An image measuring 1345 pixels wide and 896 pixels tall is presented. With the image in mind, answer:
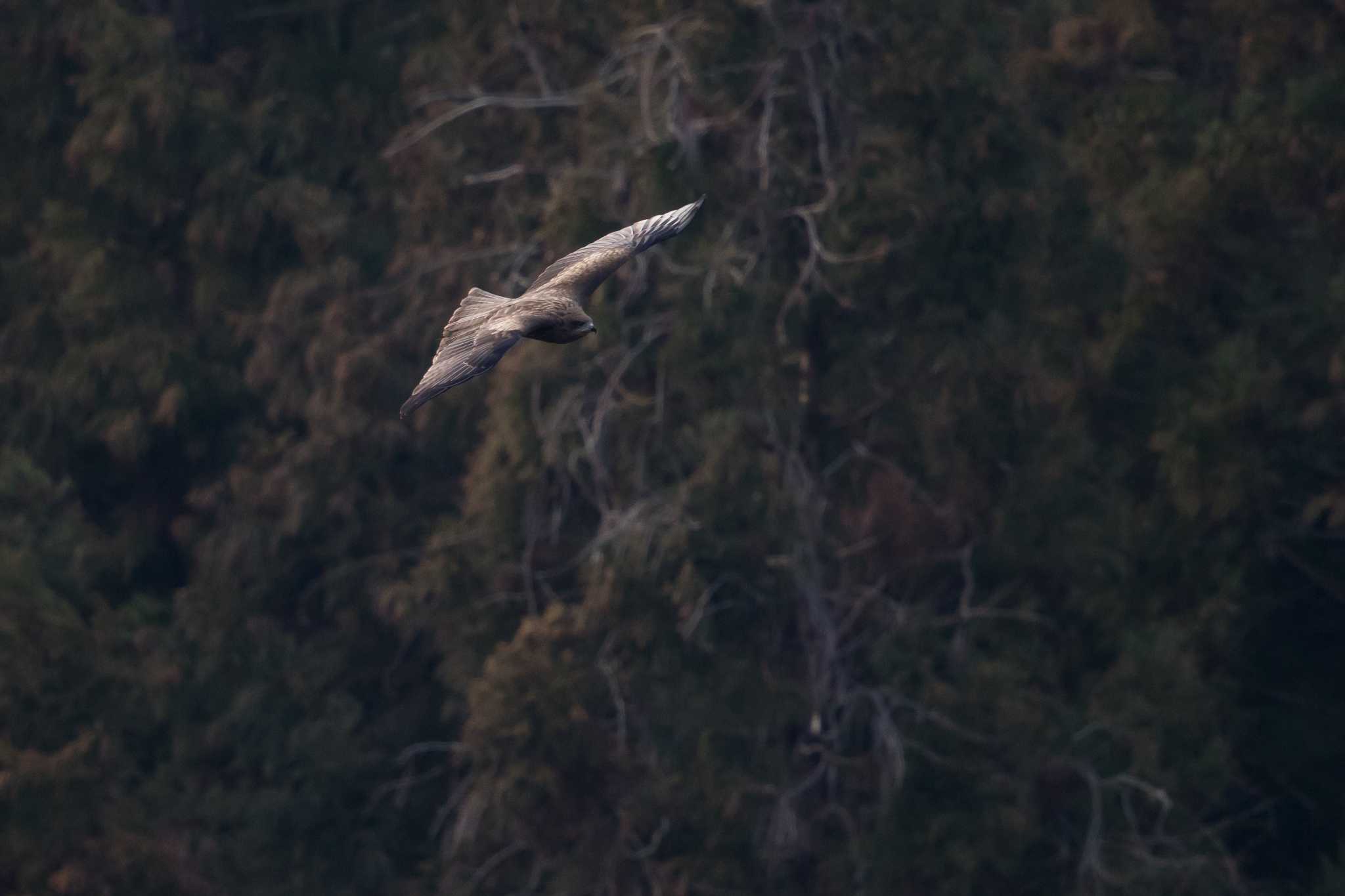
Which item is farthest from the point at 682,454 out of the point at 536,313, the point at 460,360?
the point at 460,360

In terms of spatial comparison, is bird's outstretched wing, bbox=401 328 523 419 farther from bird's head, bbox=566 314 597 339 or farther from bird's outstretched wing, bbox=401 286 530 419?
bird's head, bbox=566 314 597 339

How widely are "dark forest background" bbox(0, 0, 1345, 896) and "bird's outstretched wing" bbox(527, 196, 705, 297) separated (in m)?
3.47

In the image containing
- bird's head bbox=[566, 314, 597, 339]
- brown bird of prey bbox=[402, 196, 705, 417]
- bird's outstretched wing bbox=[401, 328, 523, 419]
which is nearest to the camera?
bird's outstretched wing bbox=[401, 328, 523, 419]

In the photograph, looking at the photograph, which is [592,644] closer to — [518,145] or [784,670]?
[784,670]

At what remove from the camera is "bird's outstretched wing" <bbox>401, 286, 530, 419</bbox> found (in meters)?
9.07

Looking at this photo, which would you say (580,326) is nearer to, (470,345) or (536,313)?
(536,313)

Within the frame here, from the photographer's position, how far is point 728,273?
49.3 feet

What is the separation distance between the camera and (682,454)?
15.6 m

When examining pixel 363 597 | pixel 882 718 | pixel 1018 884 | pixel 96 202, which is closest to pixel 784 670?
pixel 882 718

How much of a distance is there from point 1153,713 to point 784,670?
2.53 metres

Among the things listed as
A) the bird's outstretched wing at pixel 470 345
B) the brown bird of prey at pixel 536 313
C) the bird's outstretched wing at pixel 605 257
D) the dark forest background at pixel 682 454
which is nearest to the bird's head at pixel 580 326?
the brown bird of prey at pixel 536 313

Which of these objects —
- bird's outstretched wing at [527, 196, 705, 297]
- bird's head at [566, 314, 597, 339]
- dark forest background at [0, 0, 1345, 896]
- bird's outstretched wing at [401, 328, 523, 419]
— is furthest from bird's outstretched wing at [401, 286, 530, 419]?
dark forest background at [0, 0, 1345, 896]

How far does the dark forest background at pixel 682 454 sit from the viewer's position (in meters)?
15.3

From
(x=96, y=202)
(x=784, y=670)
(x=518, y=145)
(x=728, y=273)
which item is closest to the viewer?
(x=728, y=273)
